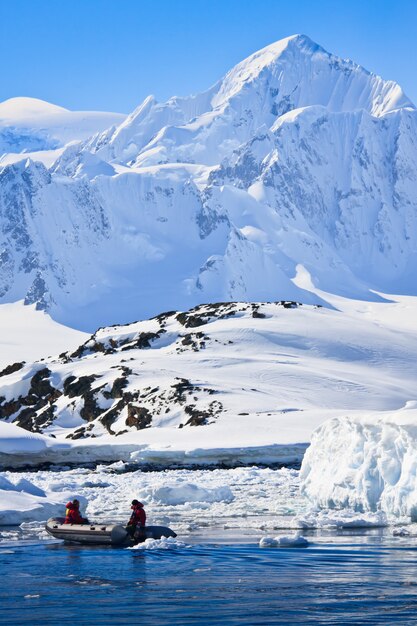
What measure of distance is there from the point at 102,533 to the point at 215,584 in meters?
8.66

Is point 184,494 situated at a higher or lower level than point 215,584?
higher

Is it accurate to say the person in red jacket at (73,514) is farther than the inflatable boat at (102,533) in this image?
Yes

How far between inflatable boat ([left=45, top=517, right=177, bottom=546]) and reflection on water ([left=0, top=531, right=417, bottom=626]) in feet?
1.72

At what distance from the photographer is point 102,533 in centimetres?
4006

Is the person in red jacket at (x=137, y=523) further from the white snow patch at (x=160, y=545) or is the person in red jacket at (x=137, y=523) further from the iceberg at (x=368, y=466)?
the iceberg at (x=368, y=466)

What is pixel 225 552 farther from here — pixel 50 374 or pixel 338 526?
pixel 50 374

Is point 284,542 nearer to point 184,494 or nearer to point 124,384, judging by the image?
point 184,494

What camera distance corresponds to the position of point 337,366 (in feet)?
444

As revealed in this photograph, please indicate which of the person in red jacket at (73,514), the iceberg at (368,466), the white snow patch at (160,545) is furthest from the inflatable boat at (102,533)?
the iceberg at (368,466)

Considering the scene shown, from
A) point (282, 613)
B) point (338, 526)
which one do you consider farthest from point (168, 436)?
point (282, 613)

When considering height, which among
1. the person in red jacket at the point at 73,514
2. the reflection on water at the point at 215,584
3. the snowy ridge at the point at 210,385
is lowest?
the reflection on water at the point at 215,584

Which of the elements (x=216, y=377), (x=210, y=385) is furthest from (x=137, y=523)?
(x=216, y=377)

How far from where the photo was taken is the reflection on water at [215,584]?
28172 mm

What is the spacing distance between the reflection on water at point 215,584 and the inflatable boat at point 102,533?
0.52 m
